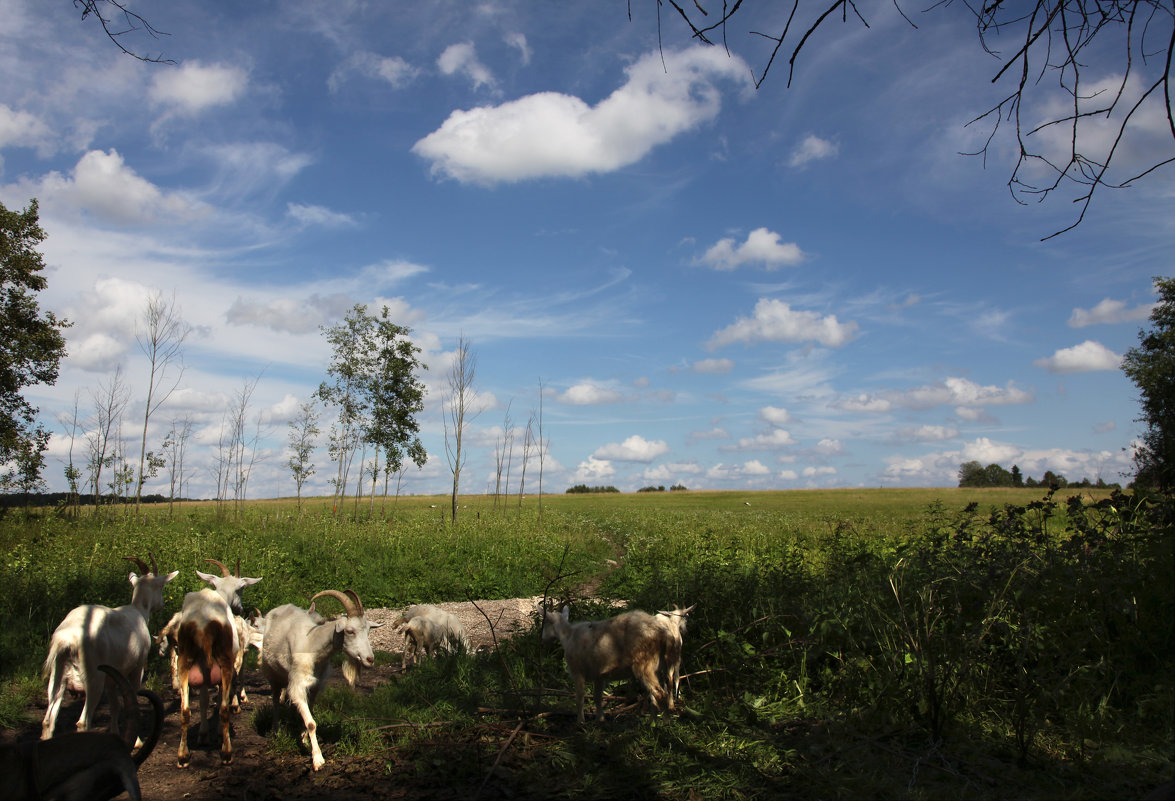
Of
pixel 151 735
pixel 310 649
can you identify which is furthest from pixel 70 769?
pixel 310 649

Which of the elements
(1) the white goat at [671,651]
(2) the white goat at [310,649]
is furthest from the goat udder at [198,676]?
(1) the white goat at [671,651]

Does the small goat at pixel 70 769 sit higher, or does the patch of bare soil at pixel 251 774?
the small goat at pixel 70 769

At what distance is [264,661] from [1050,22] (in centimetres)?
731

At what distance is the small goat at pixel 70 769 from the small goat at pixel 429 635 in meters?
5.50

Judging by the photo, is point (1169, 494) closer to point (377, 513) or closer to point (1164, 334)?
point (377, 513)

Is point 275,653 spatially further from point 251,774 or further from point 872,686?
point 872,686

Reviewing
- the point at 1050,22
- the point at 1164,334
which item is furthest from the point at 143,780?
the point at 1164,334

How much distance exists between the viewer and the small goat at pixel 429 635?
927 cm

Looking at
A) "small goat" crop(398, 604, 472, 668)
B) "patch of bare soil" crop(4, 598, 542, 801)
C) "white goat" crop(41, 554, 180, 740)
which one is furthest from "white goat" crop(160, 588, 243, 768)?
"small goat" crop(398, 604, 472, 668)

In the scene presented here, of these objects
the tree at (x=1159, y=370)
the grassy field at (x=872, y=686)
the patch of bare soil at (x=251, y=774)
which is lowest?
the patch of bare soil at (x=251, y=774)

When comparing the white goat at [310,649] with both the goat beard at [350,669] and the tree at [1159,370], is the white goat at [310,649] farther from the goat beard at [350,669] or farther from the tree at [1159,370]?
the tree at [1159,370]

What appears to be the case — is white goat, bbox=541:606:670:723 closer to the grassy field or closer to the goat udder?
the grassy field

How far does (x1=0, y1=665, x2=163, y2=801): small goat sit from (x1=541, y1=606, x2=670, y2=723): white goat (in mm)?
3371

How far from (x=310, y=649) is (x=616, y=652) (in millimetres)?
2753
